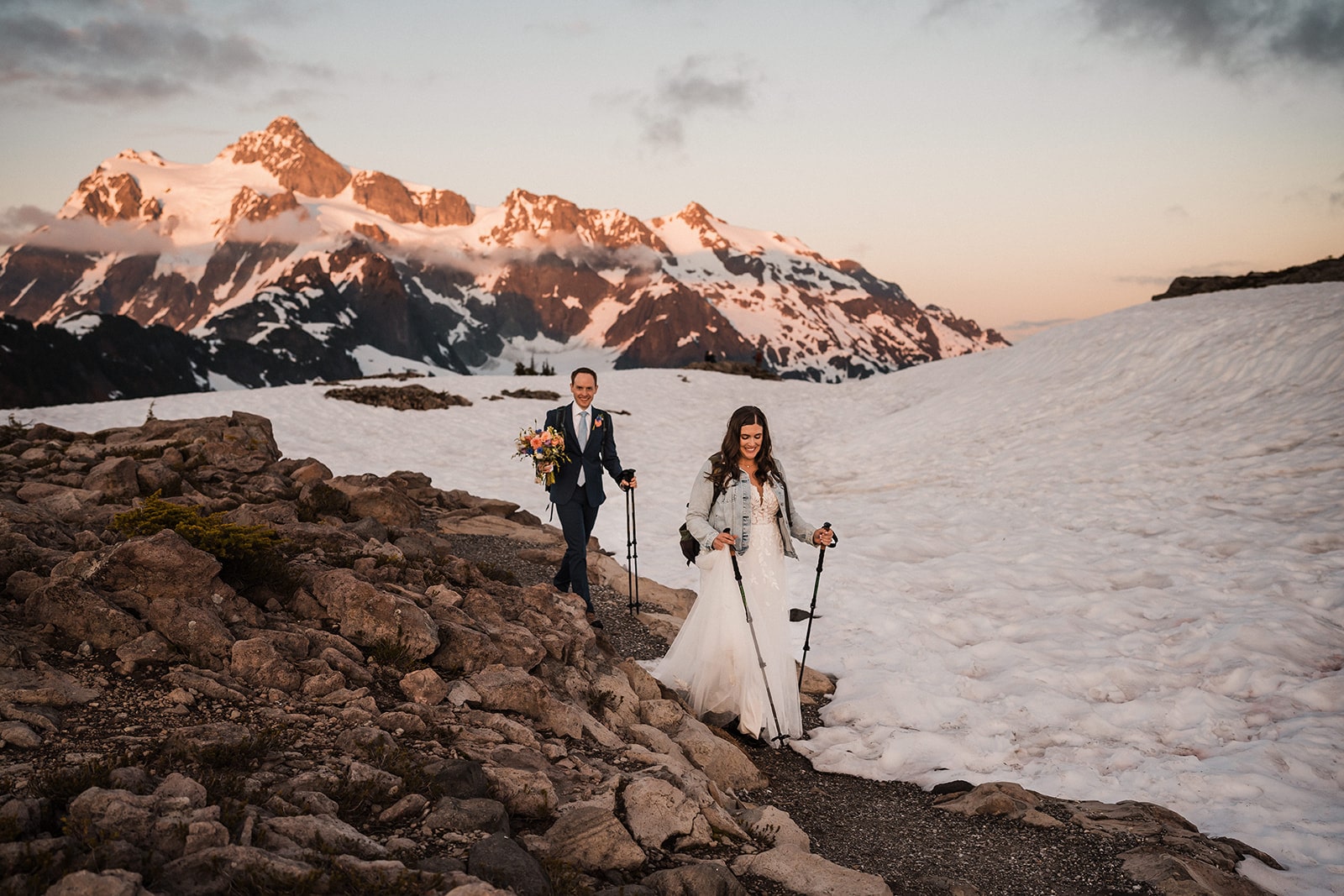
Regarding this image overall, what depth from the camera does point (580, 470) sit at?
915 cm

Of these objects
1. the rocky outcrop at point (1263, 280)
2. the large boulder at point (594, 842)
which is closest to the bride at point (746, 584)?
the large boulder at point (594, 842)

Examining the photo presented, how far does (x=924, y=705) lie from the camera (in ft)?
27.9

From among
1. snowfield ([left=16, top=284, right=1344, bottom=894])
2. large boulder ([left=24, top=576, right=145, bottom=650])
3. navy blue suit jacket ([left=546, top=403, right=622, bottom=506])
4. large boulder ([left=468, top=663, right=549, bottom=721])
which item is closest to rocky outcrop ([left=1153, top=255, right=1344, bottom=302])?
snowfield ([left=16, top=284, right=1344, bottom=894])

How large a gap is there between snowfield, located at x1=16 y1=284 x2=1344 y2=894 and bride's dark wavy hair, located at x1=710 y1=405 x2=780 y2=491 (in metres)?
2.65

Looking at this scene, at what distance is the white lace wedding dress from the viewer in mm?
7176

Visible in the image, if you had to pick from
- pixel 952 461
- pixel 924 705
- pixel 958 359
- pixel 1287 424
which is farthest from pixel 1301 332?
pixel 924 705

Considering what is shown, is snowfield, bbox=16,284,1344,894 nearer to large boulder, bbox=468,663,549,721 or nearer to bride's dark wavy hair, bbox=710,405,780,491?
bride's dark wavy hair, bbox=710,405,780,491

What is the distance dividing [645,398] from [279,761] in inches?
Answer: 1291

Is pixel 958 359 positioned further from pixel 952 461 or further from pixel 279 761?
pixel 279 761

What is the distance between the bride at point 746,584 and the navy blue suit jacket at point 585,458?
84.1 inches

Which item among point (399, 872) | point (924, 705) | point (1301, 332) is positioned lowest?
point (924, 705)

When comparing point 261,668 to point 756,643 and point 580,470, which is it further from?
point 580,470

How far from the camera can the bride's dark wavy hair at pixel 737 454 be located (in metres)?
7.14

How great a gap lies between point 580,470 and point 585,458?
141 millimetres
